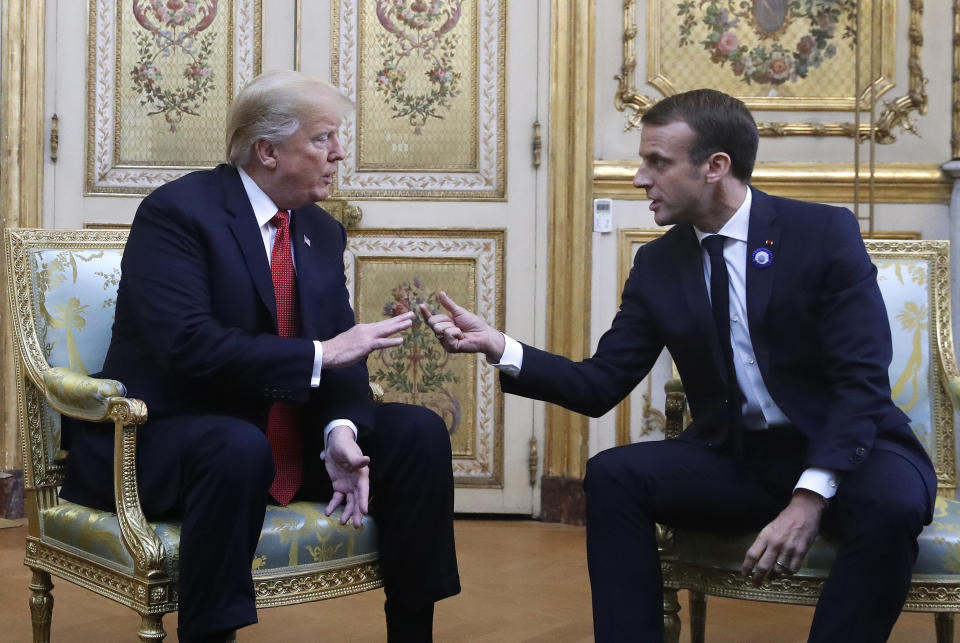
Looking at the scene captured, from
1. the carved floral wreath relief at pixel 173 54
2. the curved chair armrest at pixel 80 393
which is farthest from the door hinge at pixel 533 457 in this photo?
the curved chair armrest at pixel 80 393

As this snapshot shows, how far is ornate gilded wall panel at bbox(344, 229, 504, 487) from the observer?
13.2 feet

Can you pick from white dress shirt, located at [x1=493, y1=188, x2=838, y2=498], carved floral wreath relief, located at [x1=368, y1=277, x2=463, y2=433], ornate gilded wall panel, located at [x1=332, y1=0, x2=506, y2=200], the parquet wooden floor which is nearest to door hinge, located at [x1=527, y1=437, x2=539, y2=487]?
carved floral wreath relief, located at [x1=368, y1=277, x2=463, y2=433]

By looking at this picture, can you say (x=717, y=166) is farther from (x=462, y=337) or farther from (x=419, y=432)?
(x=419, y=432)

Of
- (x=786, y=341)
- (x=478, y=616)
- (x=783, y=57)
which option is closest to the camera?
(x=786, y=341)

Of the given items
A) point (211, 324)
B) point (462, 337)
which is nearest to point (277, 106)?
point (211, 324)

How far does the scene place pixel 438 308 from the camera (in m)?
4.08

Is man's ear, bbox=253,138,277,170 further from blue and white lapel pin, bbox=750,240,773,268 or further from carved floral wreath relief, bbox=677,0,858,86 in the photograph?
carved floral wreath relief, bbox=677,0,858,86

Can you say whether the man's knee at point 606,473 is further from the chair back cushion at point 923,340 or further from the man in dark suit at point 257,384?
the chair back cushion at point 923,340

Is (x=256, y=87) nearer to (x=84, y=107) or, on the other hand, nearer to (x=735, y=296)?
(x=735, y=296)

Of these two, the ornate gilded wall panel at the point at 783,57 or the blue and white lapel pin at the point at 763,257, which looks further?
the ornate gilded wall panel at the point at 783,57

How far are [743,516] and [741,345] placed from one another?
0.32m

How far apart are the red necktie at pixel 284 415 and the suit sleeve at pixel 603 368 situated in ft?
1.36

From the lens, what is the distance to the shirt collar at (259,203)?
85.0 inches

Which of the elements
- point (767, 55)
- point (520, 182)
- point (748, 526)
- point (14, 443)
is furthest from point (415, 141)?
point (748, 526)
